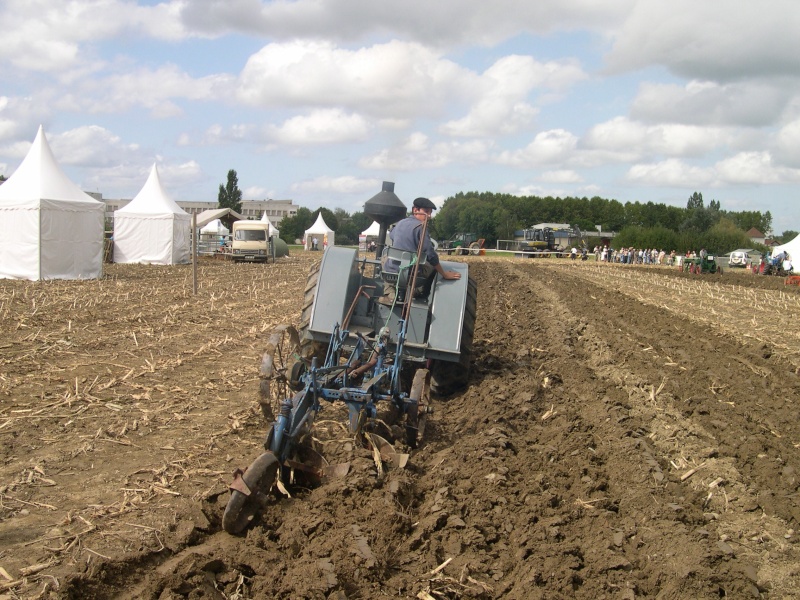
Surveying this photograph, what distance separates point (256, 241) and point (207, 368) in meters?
26.9

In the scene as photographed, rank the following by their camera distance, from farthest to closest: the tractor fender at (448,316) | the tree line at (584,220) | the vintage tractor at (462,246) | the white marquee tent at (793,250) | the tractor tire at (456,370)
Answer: the tree line at (584,220), the vintage tractor at (462,246), the white marquee tent at (793,250), the tractor tire at (456,370), the tractor fender at (448,316)

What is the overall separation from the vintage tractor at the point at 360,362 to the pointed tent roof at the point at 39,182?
13.9 m

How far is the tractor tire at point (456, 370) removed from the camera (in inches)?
270

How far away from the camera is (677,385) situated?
7520 mm

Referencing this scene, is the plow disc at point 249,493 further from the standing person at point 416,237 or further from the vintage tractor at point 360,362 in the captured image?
the standing person at point 416,237

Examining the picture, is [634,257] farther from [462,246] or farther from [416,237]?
[416,237]

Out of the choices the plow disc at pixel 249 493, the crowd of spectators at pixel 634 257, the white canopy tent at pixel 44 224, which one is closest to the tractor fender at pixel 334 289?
the plow disc at pixel 249 493

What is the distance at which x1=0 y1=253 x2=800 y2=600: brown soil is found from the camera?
3.42 m

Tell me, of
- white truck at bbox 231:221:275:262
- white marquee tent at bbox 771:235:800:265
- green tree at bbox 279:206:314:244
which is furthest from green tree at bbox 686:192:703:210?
white truck at bbox 231:221:275:262

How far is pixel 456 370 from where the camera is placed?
697 centimetres

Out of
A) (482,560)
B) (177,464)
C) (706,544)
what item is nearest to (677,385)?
(706,544)

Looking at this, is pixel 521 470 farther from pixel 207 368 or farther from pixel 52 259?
pixel 52 259

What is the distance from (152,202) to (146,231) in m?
1.10

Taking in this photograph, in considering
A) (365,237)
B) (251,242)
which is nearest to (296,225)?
(251,242)
